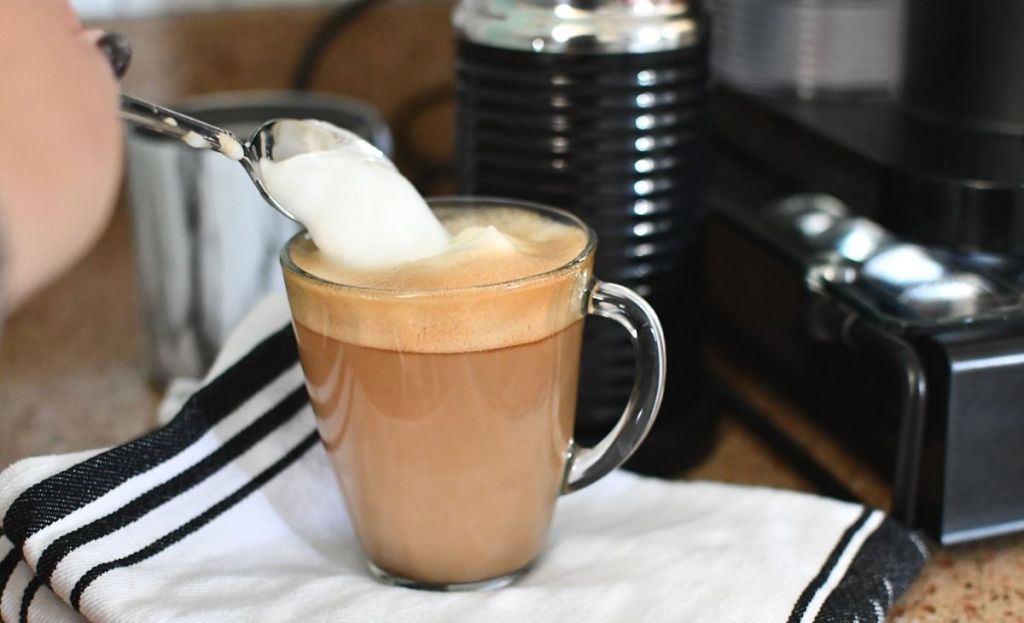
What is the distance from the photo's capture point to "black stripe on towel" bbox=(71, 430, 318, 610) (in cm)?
44

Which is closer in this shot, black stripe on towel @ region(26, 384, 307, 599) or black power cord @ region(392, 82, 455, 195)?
black stripe on towel @ region(26, 384, 307, 599)

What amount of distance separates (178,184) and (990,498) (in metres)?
0.45

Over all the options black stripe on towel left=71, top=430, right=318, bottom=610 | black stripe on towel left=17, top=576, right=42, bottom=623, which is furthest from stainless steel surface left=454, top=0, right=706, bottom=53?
black stripe on towel left=17, top=576, right=42, bottom=623

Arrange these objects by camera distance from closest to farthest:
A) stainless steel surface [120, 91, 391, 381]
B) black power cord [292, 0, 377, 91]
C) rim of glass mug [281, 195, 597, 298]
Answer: rim of glass mug [281, 195, 597, 298] < stainless steel surface [120, 91, 391, 381] < black power cord [292, 0, 377, 91]

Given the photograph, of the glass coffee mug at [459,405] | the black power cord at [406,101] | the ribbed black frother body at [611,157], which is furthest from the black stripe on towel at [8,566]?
the black power cord at [406,101]

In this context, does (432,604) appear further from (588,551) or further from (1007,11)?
(1007,11)

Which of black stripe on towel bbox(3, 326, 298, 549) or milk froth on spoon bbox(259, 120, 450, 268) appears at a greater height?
milk froth on spoon bbox(259, 120, 450, 268)

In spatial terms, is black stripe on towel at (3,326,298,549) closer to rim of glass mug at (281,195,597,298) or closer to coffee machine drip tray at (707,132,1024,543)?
rim of glass mug at (281,195,597,298)

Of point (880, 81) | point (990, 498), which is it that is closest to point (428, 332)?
point (990, 498)

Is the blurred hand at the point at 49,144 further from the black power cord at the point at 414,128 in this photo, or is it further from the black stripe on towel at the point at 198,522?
the black power cord at the point at 414,128

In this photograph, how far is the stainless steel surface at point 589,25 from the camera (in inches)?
21.6

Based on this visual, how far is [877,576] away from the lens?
0.49 m

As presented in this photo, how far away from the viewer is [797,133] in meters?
0.69

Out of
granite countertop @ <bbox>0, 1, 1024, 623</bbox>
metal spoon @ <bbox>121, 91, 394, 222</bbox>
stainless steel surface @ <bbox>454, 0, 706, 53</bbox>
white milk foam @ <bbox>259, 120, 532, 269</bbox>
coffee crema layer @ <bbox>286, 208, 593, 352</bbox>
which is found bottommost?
granite countertop @ <bbox>0, 1, 1024, 623</bbox>
